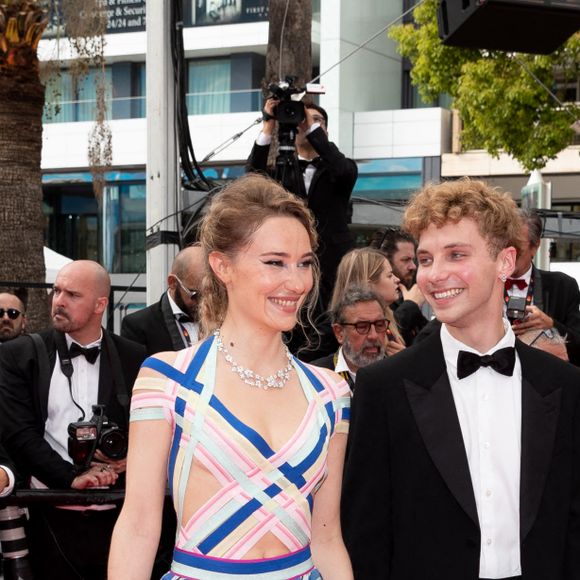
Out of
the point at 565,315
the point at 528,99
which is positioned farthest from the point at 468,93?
the point at 565,315

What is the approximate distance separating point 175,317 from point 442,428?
129 inches

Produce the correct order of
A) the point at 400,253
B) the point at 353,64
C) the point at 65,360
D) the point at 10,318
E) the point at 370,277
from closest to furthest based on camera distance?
the point at 65,360, the point at 370,277, the point at 400,253, the point at 10,318, the point at 353,64

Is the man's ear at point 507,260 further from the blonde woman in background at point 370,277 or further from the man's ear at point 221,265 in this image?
the blonde woman in background at point 370,277

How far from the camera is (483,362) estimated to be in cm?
309

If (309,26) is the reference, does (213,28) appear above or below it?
above

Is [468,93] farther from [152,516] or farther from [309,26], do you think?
[152,516]

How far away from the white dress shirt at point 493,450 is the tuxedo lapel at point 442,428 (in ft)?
0.12

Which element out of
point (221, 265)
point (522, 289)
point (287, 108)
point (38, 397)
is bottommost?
point (38, 397)

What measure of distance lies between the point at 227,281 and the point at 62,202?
101 ft

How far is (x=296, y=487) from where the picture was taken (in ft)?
9.39

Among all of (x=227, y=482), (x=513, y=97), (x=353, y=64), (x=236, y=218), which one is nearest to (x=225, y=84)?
(x=353, y=64)

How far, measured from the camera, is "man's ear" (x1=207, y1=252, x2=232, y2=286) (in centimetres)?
301

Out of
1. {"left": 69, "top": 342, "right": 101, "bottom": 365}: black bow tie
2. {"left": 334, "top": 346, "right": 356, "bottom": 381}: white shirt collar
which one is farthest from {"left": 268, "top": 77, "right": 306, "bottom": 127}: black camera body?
{"left": 69, "top": 342, "right": 101, "bottom": 365}: black bow tie

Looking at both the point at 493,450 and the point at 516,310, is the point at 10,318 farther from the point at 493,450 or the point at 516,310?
the point at 493,450
